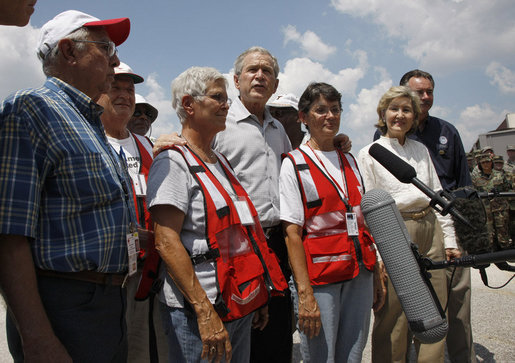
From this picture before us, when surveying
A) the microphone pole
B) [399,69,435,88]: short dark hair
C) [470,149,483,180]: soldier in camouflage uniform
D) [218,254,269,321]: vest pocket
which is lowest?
[218,254,269,321]: vest pocket

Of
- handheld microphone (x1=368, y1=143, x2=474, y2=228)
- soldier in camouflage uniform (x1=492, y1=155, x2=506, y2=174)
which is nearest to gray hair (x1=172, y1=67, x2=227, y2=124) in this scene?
handheld microphone (x1=368, y1=143, x2=474, y2=228)

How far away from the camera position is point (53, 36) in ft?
6.01

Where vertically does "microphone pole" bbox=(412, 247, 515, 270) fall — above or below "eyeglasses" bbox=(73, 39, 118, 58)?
below

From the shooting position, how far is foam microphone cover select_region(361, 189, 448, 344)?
1.69 m

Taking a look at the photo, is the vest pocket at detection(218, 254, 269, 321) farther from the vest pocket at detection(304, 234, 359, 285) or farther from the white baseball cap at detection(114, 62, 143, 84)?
the white baseball cap at detection(114, 62, 143, 84)

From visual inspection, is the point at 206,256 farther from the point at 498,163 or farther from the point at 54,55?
the point at 498,163

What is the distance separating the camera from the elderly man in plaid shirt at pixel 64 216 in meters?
1.37

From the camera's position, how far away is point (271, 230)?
118 inches

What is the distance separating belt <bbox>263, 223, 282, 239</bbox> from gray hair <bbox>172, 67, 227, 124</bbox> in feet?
3.61

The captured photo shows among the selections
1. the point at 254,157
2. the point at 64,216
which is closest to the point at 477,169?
the point at 254,157

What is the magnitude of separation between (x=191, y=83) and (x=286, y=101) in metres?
2.42

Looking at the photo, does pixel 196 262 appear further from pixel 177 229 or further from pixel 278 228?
pixel 278 228

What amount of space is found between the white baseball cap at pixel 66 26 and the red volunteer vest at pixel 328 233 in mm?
1573

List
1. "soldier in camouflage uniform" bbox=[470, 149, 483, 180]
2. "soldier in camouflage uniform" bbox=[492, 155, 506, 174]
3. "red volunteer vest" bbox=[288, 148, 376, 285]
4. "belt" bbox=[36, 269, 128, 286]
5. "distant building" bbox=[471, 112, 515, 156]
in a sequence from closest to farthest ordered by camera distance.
Answer: "belt" bbox=[36, 269, 128, 286] → "red volunteer vest" bbox=[288, 148, 376, 285] → "soldier in camouflage uniform" bbox=[470, 149, 483, 180] → "soldier in camouflage uniform" bbox=[492, 155, 506, 174] → "distant building" bbox=[471, 112, 515, 156]
